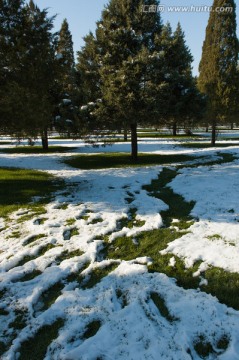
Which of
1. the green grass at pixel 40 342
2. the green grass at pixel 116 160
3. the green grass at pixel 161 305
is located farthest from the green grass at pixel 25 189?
the green grass at pixel 161 305

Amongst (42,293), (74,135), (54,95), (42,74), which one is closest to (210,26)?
(54,95)

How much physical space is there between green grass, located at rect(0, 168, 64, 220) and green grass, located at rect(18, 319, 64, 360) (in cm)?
469

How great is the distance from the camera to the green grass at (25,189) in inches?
354

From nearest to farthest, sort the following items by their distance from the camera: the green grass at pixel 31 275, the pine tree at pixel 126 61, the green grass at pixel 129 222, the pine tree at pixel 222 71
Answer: the green grass at pixel 31 275 < the green grass at pixel 129 222 < the pine tree at pixel 126 61 < the pine tree at pixel 222 71

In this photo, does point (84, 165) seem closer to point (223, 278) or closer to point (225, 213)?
point (225, 213)

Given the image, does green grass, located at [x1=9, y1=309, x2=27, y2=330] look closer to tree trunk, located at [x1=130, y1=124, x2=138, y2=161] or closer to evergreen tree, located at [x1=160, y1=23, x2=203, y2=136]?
evergreen tree, located at [x1=160, y1=23, x2=203, y2=136]

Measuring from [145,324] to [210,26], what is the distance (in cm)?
3140

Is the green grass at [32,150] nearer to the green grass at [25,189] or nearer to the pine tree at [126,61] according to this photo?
Result: the green grass at [25,189]

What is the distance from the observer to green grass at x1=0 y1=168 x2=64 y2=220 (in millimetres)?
9000

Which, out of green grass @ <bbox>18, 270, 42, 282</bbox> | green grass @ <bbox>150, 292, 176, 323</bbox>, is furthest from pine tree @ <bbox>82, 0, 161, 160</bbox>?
green grass @ <bbox>150, 292, 176, 323</bbox>

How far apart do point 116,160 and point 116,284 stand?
13.8 meters

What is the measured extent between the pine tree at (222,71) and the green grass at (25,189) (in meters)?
18.0

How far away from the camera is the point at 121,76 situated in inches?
559

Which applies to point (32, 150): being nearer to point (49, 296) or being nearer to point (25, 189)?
point (25, 189)
